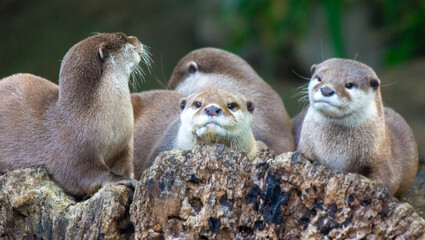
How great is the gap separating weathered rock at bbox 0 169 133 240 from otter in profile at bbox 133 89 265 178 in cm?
68

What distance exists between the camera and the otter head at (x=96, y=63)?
138 inches

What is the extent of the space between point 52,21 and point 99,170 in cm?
721

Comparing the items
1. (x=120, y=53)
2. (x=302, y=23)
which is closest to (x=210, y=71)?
(x=120, y=53)

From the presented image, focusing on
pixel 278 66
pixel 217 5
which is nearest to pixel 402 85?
pixel 278 66

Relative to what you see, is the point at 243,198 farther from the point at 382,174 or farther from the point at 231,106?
the point at 382,174

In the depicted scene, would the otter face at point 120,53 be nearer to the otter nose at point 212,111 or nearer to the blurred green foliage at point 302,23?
the otter nose at point 212,111

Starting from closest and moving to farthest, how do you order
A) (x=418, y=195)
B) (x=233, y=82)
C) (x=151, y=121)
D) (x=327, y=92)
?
(x=327, y=92), (x=418, y=195), (x=151, y=121), (x=233, y=82)

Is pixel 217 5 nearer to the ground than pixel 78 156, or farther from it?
farther from it

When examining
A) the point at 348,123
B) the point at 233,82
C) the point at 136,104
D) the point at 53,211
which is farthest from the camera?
the point at 233,82

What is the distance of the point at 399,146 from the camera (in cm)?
427

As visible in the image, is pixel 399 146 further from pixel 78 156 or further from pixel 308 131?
pixel 78 156

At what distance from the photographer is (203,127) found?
3609 mm

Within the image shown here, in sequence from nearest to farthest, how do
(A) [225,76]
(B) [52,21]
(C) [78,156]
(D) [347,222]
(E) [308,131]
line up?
(D) [347,222] < (C) [78,156] < (E) [308,131] < (A) [225,76] < (B) [52,21]

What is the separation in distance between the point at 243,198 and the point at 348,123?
3.54 ft
